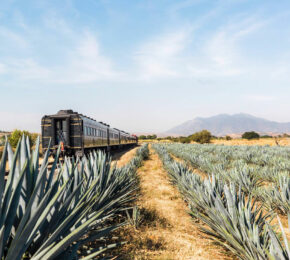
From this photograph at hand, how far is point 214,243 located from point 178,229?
604 millimetres

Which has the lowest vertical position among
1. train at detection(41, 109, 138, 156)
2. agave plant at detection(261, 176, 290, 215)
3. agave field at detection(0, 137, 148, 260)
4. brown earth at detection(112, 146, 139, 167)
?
brown earth at detection(112, 146, 139, 167)

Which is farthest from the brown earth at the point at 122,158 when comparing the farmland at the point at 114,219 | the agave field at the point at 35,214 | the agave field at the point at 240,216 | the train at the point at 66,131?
the agave field at the point at 35,214

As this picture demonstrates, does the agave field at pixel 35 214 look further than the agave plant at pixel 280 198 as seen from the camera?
No

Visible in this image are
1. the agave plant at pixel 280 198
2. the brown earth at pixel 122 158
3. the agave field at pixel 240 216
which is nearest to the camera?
the agave field at pixel 240 216

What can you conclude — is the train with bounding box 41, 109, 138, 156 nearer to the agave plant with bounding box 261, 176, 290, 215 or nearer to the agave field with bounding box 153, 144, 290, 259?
the agave field with bounding box 153, 144, 290, 259

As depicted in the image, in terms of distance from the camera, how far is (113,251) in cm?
223

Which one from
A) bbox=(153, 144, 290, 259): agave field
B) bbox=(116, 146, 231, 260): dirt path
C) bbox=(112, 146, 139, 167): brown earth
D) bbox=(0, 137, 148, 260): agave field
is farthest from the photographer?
bbox=(112, 146, 139, 167): brown earth

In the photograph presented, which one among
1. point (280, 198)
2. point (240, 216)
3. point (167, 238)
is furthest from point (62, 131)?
point (240, 216)

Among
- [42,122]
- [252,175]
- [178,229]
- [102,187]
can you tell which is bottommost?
[178,229]

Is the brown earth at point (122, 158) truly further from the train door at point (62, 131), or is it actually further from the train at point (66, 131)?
the train door at point (62, 131)

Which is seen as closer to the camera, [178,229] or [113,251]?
[113,251]

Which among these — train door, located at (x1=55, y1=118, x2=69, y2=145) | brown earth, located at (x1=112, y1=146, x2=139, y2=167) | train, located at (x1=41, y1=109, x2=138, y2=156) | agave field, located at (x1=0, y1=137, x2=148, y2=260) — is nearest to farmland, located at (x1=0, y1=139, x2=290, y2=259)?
agave field, located at (x1=0, y1=137, x2=148, y2=260)

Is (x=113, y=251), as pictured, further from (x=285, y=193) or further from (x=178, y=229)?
(x=285, y=193)

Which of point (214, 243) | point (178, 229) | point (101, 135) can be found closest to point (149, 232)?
point (178, 229)
